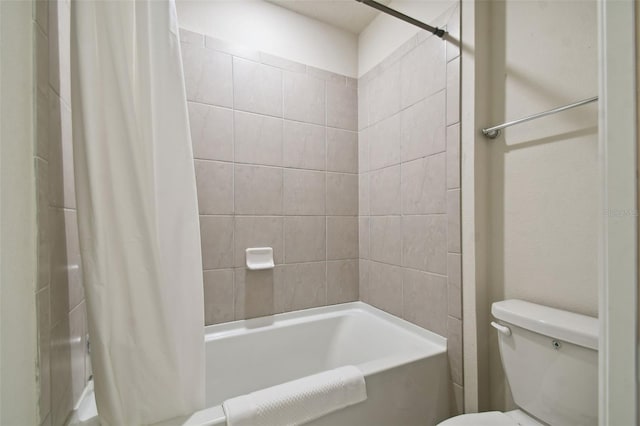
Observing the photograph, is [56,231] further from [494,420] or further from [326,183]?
[494,420]

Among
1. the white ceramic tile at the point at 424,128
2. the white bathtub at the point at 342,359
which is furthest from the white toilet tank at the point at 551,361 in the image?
the white ceramic tile at the point at 424,128

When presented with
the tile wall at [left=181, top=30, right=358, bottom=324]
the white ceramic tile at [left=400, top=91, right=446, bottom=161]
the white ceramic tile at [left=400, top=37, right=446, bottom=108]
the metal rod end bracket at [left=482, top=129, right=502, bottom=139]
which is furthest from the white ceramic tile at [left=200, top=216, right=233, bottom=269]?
the metal rod end bracket at [left=482, top=129, right=502, bottom=139]

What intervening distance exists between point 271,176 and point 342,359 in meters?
1.27

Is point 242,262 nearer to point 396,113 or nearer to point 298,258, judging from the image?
point 298,258

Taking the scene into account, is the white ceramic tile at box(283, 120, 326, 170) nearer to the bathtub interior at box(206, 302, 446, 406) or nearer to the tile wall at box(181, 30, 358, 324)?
the tile wall at box(181, 30, 358, 324)

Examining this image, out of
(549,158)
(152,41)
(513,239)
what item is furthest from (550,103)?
(152,41)

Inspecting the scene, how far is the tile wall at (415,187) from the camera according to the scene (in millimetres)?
1344

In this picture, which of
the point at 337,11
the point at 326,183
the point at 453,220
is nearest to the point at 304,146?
the point at 326,183

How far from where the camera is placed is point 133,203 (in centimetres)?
81

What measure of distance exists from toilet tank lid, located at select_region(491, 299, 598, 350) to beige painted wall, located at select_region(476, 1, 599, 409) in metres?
0.07

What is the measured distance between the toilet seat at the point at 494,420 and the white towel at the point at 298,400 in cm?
33

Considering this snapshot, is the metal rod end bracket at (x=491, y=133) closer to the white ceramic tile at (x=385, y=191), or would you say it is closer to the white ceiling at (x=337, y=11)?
the white ceramic tile at (x=385, y=191)

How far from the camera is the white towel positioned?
910mm

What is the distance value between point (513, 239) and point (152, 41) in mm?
1539
